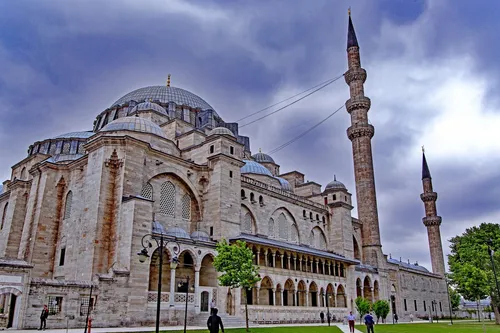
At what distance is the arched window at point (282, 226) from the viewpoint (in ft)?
110

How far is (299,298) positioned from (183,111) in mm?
18791

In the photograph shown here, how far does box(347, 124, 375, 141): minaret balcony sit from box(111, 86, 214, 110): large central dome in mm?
14994

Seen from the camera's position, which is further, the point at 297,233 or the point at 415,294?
the point at 415,294

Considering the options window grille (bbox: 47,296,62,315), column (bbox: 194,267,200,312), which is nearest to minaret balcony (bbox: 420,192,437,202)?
column (bbox: 194,267,200,312)

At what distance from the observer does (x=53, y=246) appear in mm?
24844

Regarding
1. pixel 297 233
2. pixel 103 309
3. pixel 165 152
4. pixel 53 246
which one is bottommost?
pixel 103 309

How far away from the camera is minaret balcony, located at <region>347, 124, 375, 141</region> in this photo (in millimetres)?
41312

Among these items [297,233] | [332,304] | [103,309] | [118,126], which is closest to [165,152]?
[118,126]

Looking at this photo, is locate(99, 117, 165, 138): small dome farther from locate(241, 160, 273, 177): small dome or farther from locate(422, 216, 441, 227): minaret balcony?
locate(422, 216, 441, 227): minaret balcony

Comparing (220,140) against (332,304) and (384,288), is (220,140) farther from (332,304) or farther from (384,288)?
(384,288)

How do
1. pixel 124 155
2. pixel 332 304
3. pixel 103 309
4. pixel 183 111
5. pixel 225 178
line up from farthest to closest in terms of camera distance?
pixel 183 111
pixel 332 304
pixel 225 178
pixel 124 155
pixel 103 309

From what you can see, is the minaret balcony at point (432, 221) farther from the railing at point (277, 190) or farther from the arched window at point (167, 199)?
the arched window at point (167, 199)

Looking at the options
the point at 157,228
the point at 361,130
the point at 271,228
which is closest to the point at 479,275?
the point at 271,228

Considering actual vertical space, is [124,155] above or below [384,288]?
above
